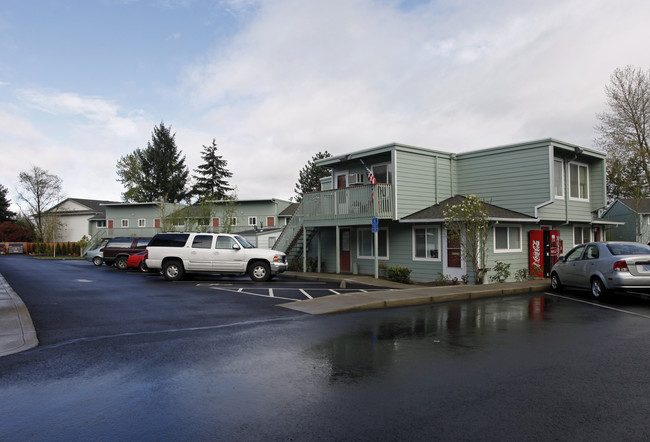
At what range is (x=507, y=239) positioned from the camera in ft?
63.3

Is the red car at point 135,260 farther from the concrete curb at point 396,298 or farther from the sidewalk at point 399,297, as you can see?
the concrete curb at point 396,298

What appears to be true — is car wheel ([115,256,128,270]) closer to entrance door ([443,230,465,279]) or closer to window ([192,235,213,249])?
window ([192,235,213,249])

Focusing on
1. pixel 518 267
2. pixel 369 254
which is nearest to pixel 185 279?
pixel 369 254

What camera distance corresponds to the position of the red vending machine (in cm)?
1959

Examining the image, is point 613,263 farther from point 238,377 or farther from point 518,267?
point 238,377

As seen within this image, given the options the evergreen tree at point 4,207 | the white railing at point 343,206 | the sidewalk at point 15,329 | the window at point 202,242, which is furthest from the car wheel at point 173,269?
the evergreen tree at point 4,207

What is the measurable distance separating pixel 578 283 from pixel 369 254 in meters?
9.65

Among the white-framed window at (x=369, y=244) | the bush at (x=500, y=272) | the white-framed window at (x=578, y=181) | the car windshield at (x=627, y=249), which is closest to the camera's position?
the car windshield at (x=627, y=249)

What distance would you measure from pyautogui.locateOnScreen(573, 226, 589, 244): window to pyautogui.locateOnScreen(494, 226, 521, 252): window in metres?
5.16

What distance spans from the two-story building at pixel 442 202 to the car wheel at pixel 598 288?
4864 mm

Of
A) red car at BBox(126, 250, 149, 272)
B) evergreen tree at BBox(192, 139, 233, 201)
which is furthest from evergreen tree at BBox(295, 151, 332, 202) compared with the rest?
red car at BBox(126, 250, 149, 272)

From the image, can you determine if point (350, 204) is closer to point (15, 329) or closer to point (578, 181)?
point (578, 181)

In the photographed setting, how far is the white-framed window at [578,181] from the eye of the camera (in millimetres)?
21625

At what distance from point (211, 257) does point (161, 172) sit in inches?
2173
